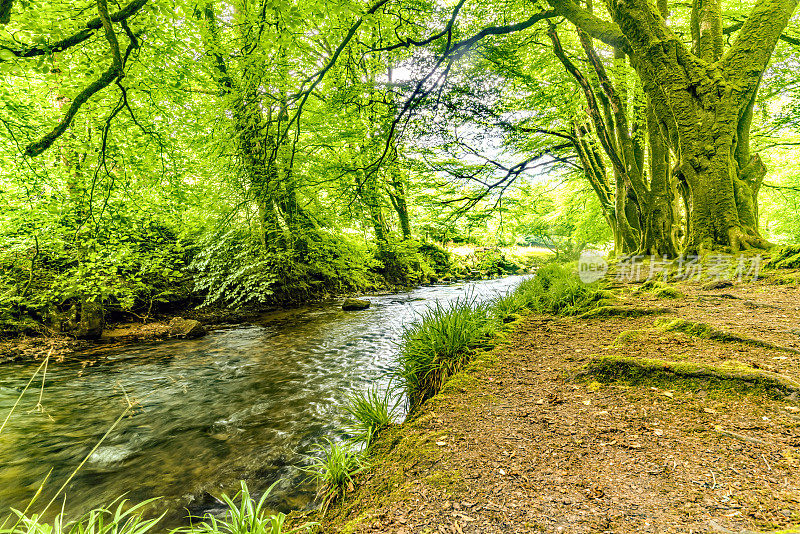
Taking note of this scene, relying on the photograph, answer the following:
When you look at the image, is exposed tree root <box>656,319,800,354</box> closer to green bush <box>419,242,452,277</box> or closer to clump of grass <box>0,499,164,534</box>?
clump of grass <box>0,499,164,534</box>

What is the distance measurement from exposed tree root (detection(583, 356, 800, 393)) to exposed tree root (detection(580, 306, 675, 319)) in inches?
77.1

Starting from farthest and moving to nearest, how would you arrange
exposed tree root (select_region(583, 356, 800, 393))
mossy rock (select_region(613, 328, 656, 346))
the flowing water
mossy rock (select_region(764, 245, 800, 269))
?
mossy rock (select_region(764, 245, 800, 269)) → mossy rock (select_region(613, 328, 656, 346)) → the flowing water → exposed tree root (select_region(583, 356, 800, 393))

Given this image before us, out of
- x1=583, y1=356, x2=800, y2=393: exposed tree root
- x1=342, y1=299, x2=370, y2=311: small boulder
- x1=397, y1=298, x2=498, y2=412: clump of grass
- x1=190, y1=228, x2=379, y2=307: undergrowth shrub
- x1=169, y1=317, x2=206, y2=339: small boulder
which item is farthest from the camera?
x1=342, y1=299, x2=370, y2=311: small boulder

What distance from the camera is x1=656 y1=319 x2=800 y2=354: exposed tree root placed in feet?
8.76

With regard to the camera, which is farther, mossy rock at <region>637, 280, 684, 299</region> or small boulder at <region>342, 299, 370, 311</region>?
small boulder at <region>342, 299, 370, 311</region>

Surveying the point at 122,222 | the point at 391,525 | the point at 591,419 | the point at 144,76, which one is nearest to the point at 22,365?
the point at 122,222

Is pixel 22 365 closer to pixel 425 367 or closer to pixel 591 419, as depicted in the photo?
pixel 425 367

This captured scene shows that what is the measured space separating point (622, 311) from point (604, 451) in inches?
139

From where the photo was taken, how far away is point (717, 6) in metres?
6.17

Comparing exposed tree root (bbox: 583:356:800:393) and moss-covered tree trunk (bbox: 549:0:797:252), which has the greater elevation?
moss-covered tree trunk (bbox: 549:0:797:252)

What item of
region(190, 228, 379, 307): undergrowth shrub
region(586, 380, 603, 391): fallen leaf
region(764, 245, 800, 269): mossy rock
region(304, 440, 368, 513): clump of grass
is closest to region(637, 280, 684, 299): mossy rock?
region(764, 245, 800, 269): mossy rock

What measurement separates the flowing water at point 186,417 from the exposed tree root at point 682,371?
2618 mm

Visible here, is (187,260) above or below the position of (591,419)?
above

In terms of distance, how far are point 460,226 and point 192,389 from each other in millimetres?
6789
